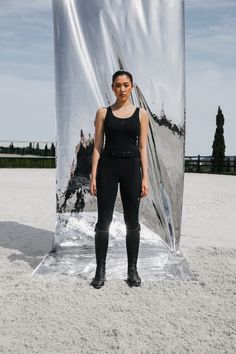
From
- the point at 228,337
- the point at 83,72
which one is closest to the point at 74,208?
the point at 83,72

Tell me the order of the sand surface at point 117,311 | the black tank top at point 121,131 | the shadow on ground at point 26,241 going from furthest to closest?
the shadow on ground at point 26,241, the black tank top at point 121,131, the sand surface at point 117,311

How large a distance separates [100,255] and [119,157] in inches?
31.7

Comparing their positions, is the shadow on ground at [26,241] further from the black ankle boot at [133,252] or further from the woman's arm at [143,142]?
the woman's arm at [143,142]

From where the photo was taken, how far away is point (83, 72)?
15.9 ft

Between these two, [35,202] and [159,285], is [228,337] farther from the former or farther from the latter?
[35,202]

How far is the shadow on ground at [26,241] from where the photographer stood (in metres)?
5.13

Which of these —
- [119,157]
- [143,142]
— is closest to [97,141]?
[119,157]

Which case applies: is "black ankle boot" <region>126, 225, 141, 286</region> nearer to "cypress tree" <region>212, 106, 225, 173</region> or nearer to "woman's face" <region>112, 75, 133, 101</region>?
"woman's face" <region>112, 75, 133, 101</region>

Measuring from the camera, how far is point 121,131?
3.76 m

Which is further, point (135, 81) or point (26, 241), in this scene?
point (26, 241)

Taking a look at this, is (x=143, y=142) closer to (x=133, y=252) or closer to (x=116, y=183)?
(x=116, y=183)

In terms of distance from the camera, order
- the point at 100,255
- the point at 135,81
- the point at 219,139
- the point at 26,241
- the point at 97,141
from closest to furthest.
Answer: the point at 97,141 < the point at 100,255 < the point at 135,81 < the point at 26,241 < the point at 219,139

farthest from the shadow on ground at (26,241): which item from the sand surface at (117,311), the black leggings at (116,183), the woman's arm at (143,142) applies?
the woman's arm at (143,142)

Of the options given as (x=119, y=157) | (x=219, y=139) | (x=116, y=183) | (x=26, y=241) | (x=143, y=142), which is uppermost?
(x=219, y=139)
